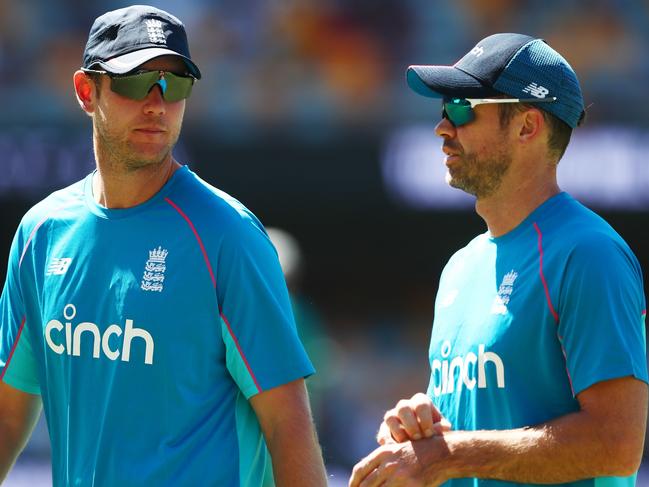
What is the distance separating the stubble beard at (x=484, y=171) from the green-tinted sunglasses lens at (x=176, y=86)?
71cm

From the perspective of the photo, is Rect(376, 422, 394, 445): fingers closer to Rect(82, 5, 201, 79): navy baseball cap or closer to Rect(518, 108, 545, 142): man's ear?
Rect(518, 108, 545, 142): man's ear

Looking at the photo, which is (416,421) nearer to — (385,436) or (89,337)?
(385,436)

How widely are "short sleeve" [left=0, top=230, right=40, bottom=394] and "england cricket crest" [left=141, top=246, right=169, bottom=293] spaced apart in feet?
1.48

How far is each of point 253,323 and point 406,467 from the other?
0.48 meters

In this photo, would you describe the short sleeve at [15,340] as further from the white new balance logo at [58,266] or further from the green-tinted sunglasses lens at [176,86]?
the green-tinted sunglasses lens at [176,86]

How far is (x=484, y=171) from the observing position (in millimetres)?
2914

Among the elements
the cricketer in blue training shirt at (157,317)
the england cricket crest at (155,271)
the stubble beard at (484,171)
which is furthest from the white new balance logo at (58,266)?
the stubble beard at (484,171)

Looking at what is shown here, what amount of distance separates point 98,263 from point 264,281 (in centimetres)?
43

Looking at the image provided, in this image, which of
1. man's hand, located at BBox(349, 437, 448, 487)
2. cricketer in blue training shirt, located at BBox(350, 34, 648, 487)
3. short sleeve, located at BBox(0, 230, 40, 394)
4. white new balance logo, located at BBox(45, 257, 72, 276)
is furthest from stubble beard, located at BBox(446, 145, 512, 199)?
short sleeve, located at BBox(0, 230, 40, 394)

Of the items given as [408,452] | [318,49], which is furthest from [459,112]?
[318,49]

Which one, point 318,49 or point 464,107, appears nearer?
point 464,107

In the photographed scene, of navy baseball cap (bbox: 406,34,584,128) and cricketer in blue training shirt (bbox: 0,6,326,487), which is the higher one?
navy baseball cap (bbox: 406,34,584,128)

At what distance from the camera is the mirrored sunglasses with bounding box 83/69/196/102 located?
277 centimetres

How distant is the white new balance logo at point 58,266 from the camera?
9.32 ft
